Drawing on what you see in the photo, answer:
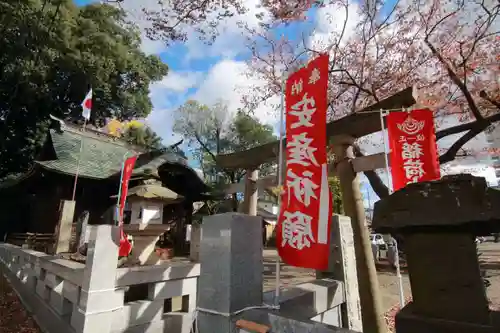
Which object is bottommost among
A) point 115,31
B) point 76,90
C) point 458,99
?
point 458,99

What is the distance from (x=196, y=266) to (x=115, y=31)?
77.8ft

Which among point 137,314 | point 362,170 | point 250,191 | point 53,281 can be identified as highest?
point 362,170

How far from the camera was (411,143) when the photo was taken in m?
5.59

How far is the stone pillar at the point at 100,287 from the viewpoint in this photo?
3006 millimetres

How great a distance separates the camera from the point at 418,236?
1.67 meters

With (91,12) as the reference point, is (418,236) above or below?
below

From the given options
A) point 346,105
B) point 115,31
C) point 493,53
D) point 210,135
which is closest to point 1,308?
point 346,105

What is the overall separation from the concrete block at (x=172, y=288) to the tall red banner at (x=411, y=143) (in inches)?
167

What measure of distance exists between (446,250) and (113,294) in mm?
3257

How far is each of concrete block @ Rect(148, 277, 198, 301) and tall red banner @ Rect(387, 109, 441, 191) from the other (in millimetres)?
4232

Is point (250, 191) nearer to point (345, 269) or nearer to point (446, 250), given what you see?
point (345, 269)

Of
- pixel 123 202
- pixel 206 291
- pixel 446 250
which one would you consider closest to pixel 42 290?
pixel 123 202

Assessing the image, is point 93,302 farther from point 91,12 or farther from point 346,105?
point 91,12

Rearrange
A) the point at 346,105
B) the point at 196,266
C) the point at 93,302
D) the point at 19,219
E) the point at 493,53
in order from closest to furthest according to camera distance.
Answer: the point at 93,302 → the point at 196,266 → the point at 493,53 → the point at 346,105 → the point at 19,219
